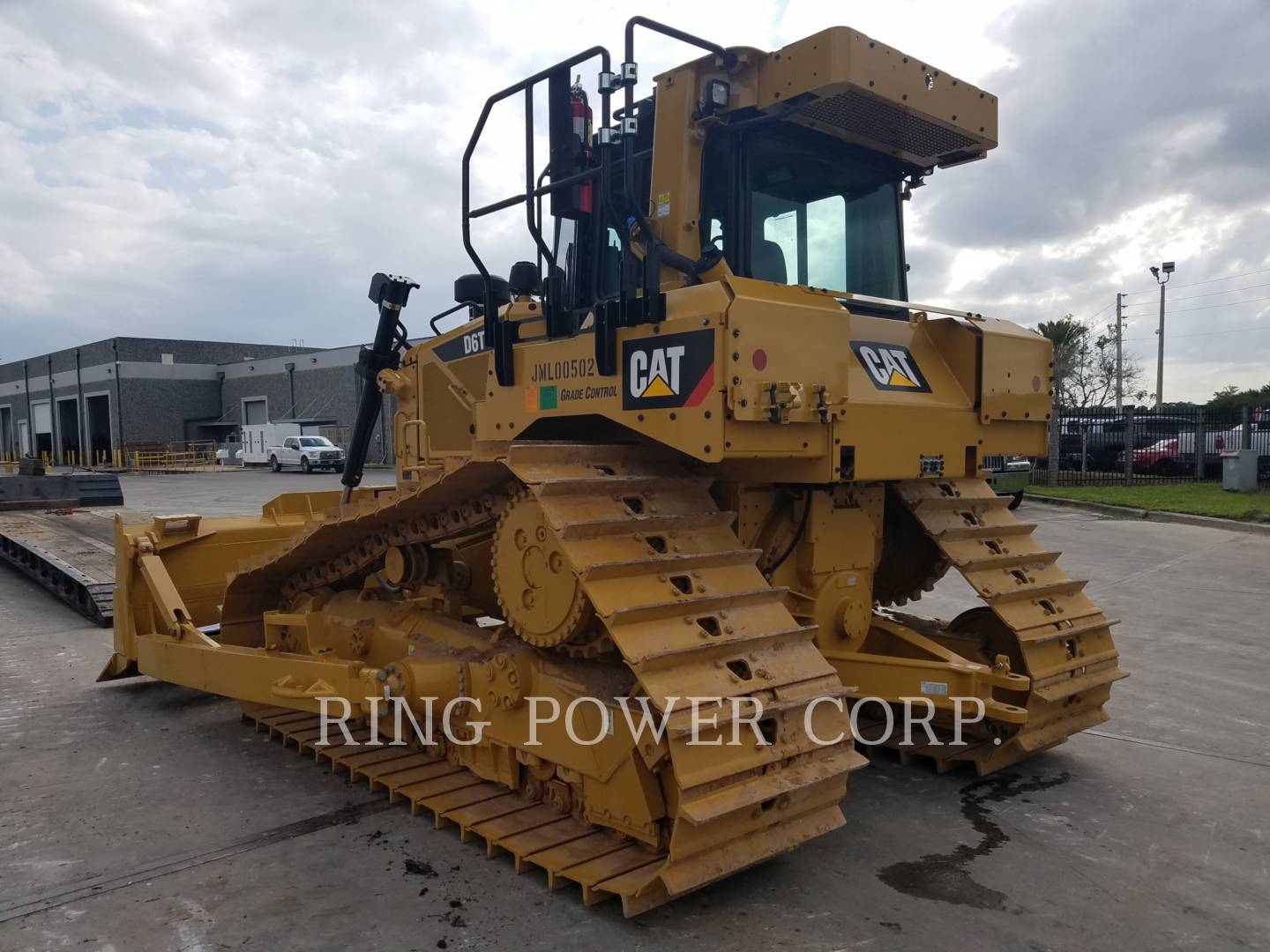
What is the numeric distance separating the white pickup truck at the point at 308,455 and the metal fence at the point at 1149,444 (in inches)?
978

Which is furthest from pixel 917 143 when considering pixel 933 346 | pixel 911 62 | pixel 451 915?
pixel 451 915

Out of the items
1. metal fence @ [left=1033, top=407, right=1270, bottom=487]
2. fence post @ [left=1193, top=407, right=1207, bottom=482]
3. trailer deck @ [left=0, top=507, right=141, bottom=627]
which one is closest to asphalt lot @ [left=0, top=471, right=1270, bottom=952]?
trailer deck @ [left=0, top=507, right=141, bottom=627]

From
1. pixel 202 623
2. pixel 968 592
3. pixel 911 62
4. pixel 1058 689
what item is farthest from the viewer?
pixel 968 592

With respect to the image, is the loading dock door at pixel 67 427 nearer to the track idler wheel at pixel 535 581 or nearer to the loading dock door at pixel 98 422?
the loading dock door at pixel 98 422

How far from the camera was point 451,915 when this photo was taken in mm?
3400

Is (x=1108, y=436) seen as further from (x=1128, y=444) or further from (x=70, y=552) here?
(x=70, y=552)

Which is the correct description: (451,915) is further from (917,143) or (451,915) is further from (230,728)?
(917,143)

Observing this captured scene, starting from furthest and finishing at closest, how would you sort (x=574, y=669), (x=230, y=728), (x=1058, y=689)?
(x=230, y=728) < (x=1058, y=689) < (x=574, y=669)

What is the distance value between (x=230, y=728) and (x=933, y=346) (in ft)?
15.3

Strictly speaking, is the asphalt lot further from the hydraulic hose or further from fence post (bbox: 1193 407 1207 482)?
fence post (bbox: 1193 407 1207 482)

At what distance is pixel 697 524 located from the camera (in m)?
3.82

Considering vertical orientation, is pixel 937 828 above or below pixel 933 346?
below

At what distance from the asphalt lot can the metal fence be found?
57.8ft

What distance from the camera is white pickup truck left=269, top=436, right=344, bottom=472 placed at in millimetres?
35844
